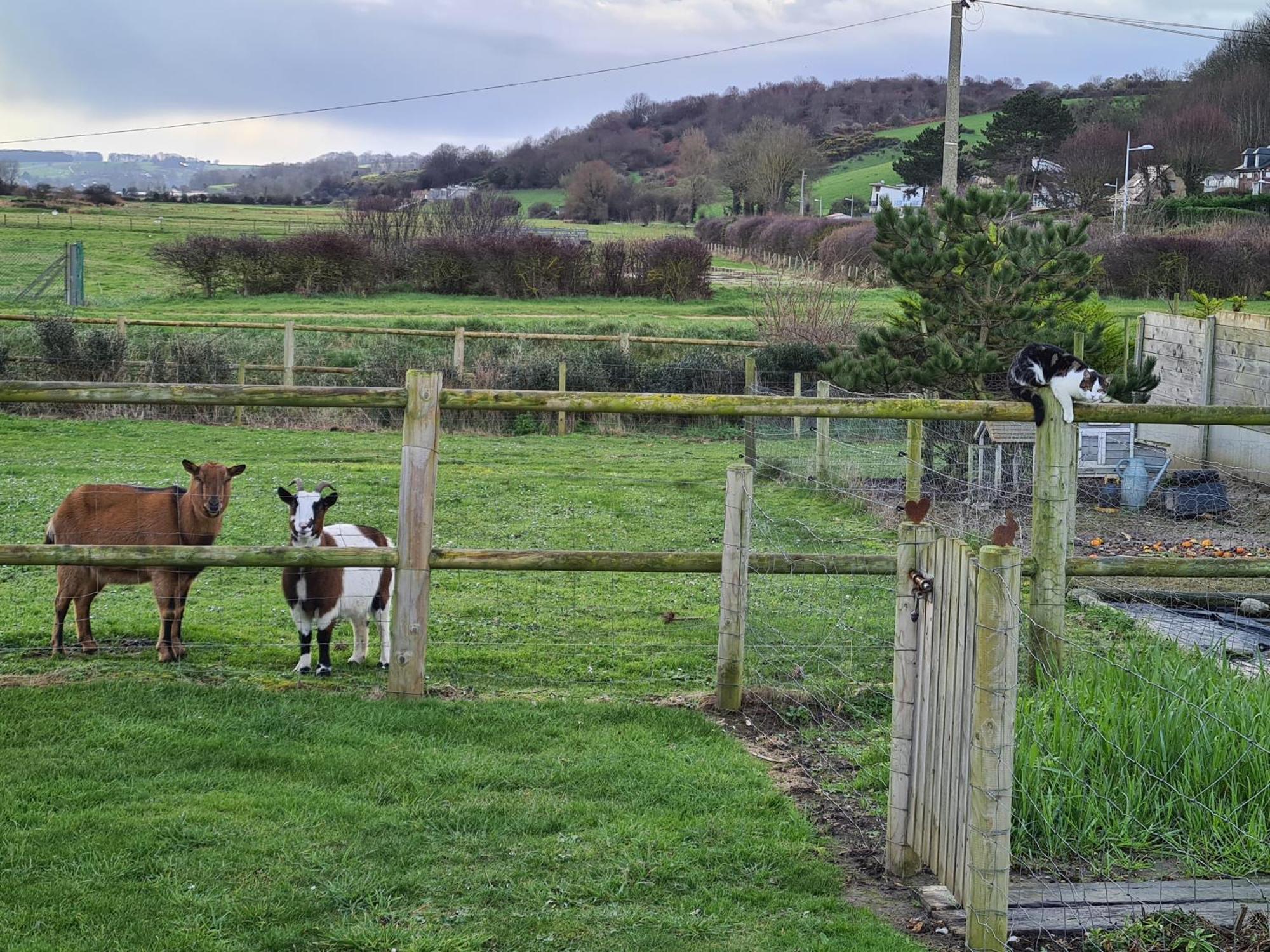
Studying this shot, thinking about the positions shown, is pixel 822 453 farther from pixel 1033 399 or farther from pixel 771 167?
pixel 771 167

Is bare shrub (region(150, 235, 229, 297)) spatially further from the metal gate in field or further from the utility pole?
the utility pole

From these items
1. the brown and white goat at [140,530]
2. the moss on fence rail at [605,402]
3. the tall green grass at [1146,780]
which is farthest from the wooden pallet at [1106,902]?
the brown and white goat at [140,530]

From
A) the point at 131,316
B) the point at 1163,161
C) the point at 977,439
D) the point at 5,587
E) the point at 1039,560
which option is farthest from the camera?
the point at 1163,161

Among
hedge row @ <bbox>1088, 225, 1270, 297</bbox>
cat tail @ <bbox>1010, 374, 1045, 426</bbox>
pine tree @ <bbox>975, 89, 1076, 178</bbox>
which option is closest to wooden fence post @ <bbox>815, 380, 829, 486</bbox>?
cat tail @ <bbox>1010, 374, 1045, 426</bbox>

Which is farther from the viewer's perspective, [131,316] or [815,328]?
[131,316]

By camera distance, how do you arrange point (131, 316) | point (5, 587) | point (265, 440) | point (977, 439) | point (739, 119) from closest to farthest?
point (5, 587) → point (977, 439) → point (265, 440) → point (131, 316) → point (739, 119)

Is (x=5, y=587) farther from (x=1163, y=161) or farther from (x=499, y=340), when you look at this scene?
(x=1163, y=161)

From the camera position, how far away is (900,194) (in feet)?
275

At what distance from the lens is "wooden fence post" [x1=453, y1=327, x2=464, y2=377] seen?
22.8 m

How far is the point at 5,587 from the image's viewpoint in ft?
30.8

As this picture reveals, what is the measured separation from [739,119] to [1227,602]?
138658 mm

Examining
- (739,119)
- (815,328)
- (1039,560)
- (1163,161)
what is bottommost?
(1039,560)

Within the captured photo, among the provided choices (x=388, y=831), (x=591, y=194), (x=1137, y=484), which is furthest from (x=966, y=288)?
(x=591, y=194)

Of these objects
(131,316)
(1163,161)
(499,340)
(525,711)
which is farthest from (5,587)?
(1163,161)
